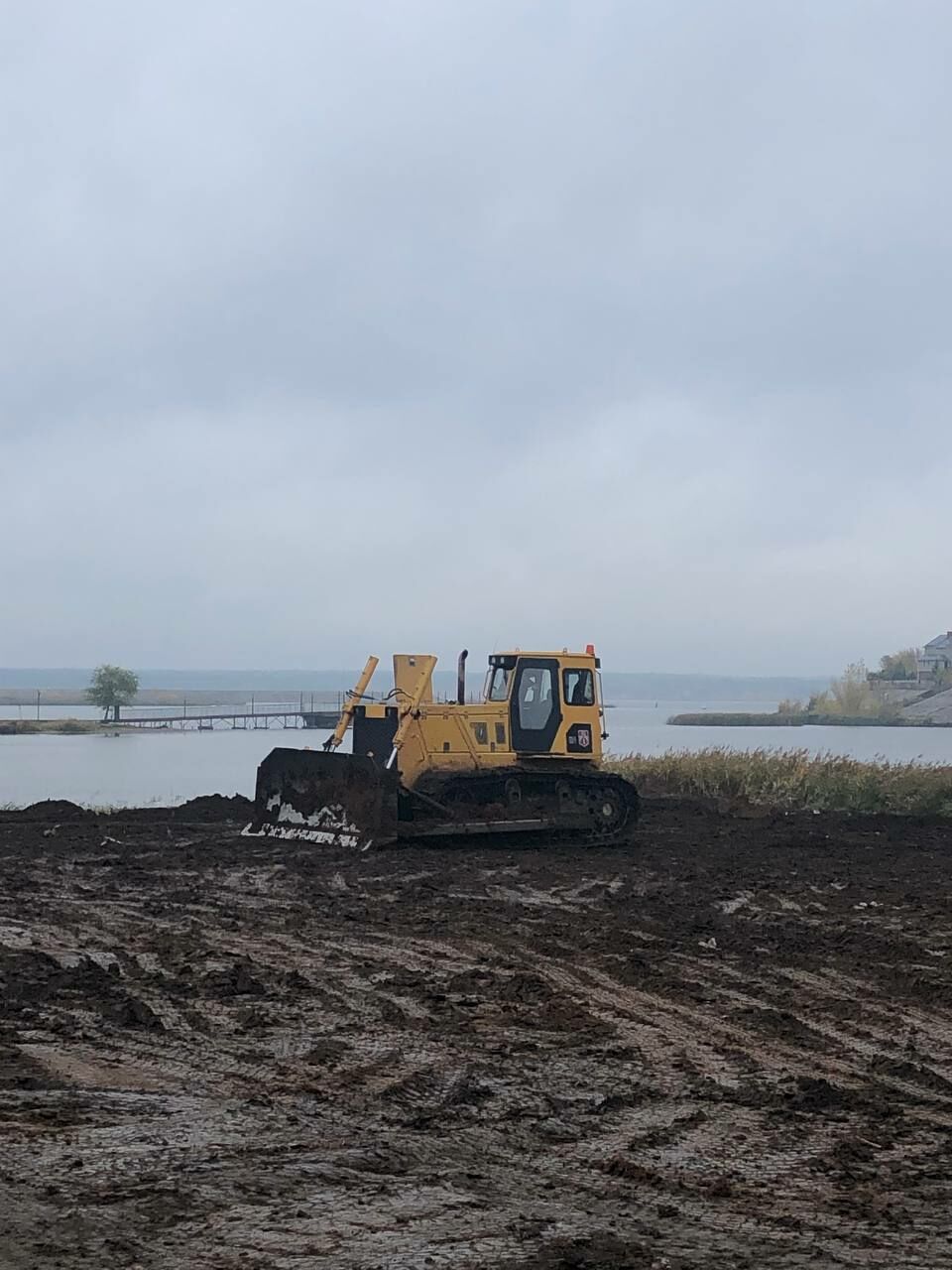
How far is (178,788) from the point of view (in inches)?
1227

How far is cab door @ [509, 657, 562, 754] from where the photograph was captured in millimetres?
19562

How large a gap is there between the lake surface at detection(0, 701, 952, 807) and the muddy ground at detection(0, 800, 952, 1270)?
15.6 metres

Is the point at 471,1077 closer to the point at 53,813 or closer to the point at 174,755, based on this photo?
the point at 53,813

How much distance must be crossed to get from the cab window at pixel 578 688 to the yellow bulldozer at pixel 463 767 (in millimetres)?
13

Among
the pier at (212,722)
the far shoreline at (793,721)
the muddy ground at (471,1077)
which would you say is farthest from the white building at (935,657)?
the muddy ground at (471,1077)

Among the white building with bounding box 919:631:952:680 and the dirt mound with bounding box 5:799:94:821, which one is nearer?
the dirt mound with bounding box 5:799:94:821

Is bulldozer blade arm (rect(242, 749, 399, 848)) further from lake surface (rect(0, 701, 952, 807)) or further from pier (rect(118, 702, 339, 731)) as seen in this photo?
pier (rect(118, 702, 339, 731))

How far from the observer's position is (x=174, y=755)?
45.2m

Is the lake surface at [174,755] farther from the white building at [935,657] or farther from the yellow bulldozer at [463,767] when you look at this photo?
the white building at [935,657]

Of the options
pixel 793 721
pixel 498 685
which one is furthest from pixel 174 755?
pixel 793 721

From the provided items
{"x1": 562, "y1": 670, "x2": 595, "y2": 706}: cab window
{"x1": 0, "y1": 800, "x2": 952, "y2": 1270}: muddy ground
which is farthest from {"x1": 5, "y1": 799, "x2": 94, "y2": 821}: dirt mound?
{"x1": 562, "y1": 670, "x2": 595, "y2": 706}: cab window

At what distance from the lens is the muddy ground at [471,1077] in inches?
200

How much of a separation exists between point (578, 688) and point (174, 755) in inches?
1091

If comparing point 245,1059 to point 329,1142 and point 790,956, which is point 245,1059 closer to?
point 329,1142
